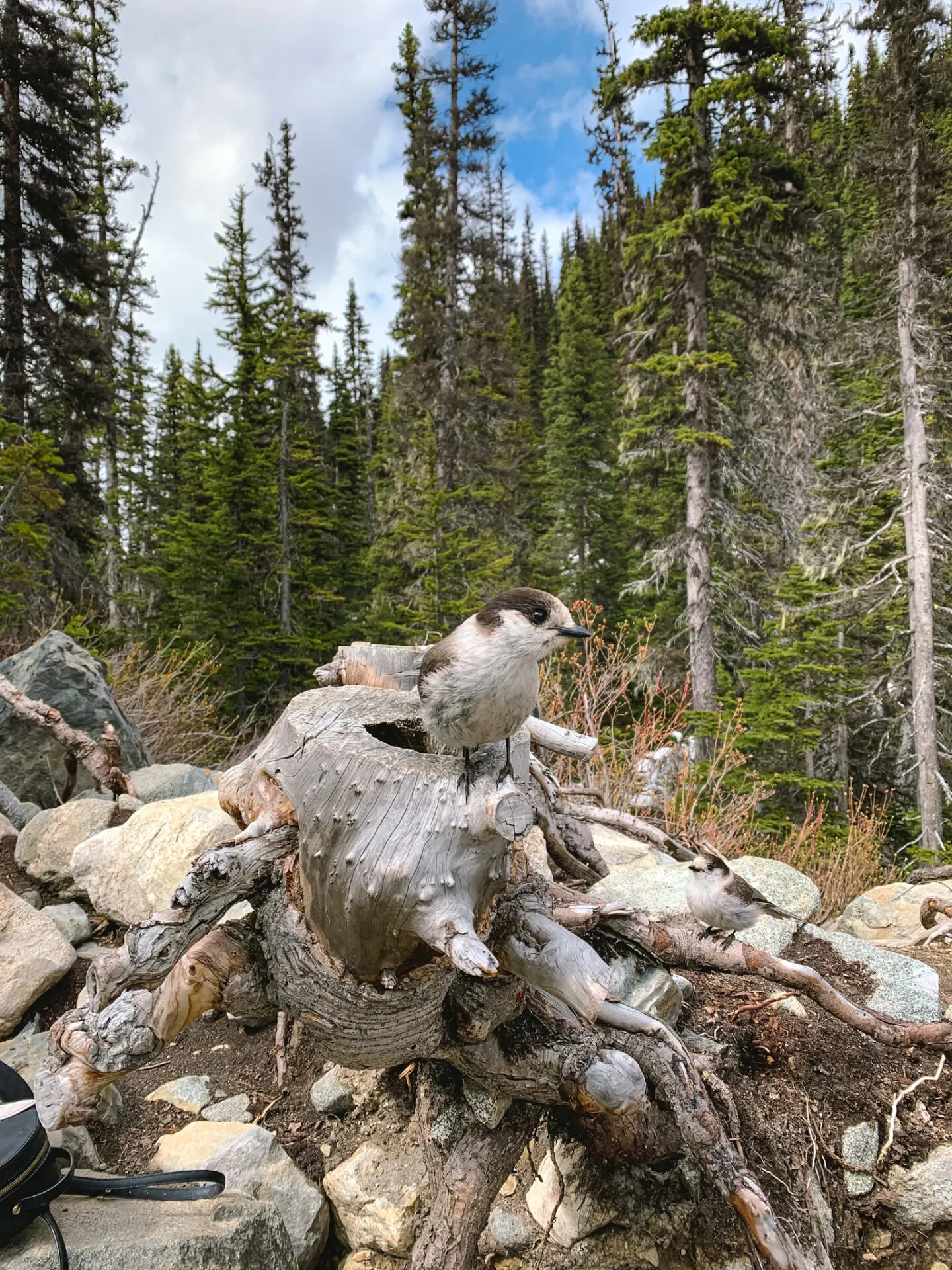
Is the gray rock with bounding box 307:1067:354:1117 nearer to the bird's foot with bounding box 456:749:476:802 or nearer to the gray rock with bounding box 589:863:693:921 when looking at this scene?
the gray rock with bounding box 589:863:693:921

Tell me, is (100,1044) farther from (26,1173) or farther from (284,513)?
(284,513)

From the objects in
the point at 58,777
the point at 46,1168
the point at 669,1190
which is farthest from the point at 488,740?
the point at 58,777

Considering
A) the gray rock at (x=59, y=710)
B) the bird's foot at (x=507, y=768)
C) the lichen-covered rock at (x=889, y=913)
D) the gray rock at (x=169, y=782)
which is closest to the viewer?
the bird's foot at (x=507, y=768)

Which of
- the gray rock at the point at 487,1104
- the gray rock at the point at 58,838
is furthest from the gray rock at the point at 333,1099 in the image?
the gray rock at the point at 58,838

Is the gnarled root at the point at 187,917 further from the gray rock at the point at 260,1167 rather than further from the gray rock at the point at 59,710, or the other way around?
the gray rock at the point at 59,710

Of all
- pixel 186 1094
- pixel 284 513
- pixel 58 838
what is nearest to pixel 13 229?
pixel 284 513

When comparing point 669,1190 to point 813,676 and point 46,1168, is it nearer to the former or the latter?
point 46,1168

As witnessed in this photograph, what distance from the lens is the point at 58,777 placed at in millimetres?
5738

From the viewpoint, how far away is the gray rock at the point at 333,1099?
294 centimetres

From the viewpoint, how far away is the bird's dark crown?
6.20ft

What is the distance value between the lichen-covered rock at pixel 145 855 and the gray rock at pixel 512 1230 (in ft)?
7.42

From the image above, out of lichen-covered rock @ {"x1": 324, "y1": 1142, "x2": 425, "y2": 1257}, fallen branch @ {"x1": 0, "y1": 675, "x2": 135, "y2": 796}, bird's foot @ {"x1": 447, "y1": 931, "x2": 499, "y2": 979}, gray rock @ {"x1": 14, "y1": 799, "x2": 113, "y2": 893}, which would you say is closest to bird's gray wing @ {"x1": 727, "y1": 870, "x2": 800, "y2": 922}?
bird's foot @ {"x1": 447, "y1": 931, "x2": 499, "y2": 979}

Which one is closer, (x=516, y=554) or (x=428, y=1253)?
(x=428, y=1253)

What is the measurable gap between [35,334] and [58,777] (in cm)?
916
